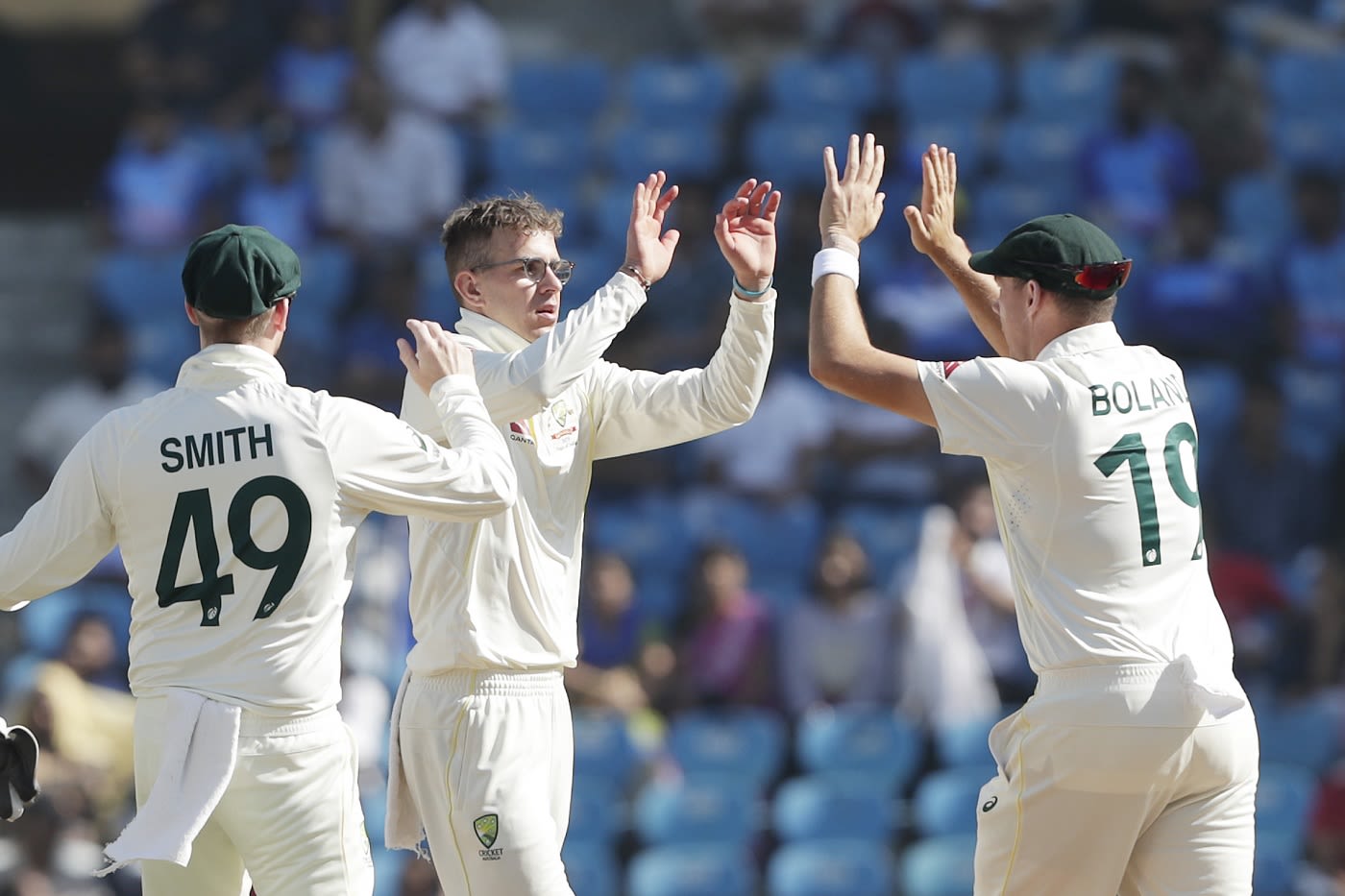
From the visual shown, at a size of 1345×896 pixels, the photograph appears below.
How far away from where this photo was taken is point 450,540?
16.6 feet

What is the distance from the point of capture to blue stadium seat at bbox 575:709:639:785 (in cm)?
945

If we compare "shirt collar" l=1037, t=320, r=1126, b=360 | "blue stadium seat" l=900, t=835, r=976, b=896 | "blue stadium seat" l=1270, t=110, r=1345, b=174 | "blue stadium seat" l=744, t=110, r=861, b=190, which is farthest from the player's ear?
"blue stadium seat" l=1270, t=110, r=1345, b=174

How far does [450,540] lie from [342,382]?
6.74m

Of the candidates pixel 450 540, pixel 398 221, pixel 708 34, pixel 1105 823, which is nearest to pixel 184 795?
pixel 450 540

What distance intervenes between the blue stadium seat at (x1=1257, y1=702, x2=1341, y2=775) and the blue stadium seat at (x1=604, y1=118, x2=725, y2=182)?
5233 mm

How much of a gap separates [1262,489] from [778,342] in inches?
110

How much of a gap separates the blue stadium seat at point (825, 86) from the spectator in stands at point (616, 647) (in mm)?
4481

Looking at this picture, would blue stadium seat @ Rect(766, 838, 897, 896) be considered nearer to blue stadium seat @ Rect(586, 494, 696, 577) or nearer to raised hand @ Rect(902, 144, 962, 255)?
blue stadium seat @ Rect(586, 494, 696, 577)

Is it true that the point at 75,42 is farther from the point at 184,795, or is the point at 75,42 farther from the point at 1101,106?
the point at 184,795

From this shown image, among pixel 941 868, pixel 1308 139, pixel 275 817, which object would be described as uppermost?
pixel 1308 139

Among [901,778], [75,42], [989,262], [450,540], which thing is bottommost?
[901,778]

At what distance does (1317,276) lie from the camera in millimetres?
11711

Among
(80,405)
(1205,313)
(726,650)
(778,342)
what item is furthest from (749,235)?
(80,405)

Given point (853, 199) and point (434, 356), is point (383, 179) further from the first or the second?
point (434, 356)
